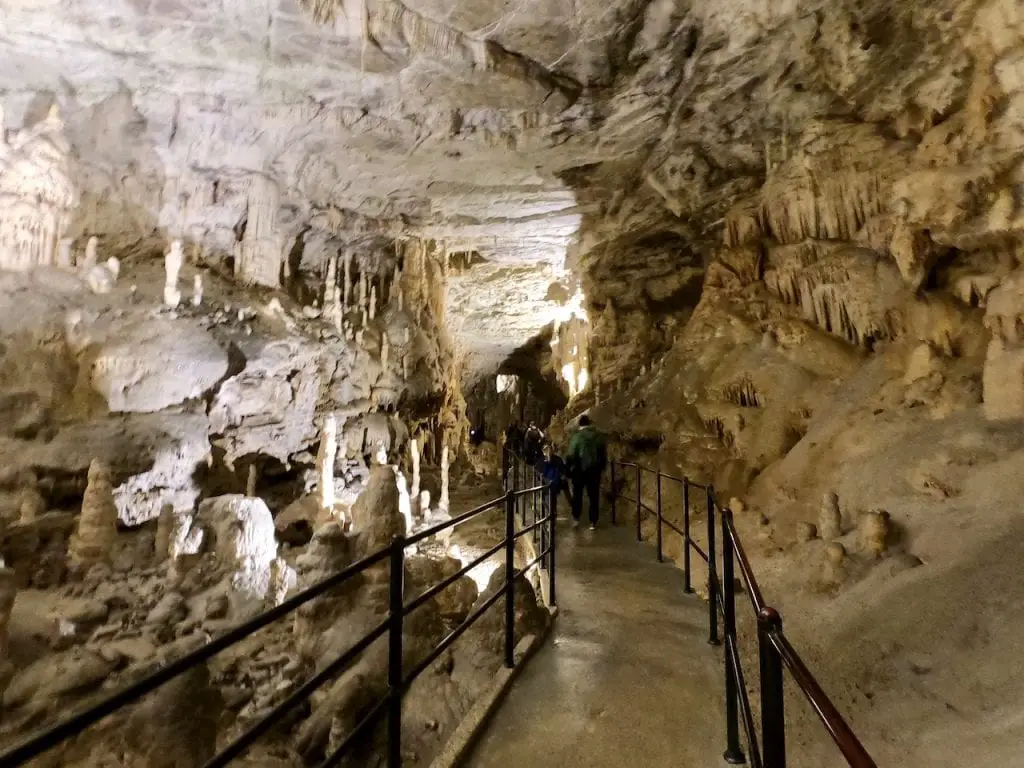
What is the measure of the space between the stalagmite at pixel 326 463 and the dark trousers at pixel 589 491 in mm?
5871

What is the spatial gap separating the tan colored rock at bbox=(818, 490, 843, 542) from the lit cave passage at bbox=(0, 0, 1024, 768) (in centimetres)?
3

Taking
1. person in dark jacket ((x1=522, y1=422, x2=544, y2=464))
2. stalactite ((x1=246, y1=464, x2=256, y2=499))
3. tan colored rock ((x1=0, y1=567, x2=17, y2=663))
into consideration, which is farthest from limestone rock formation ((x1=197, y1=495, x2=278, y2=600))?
person in dark jacket ((x1=522, y1=422, x2=544, y2=464))

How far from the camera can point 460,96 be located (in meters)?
9.08

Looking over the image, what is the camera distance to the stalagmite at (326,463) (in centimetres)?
1304

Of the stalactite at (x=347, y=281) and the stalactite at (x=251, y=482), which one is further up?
the stalactite at (x=347, y=281)

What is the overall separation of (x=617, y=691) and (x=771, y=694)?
7.23 feet

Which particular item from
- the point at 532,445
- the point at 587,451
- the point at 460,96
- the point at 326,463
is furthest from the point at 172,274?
the point at 587,451

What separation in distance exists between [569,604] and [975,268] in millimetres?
6197

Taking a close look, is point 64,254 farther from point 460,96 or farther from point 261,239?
point 460,96

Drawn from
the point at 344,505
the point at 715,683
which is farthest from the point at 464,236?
the point at 715,683

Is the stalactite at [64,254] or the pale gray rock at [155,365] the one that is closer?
the pale gray rock at [155,365]

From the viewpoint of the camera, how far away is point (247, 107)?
9961 mm

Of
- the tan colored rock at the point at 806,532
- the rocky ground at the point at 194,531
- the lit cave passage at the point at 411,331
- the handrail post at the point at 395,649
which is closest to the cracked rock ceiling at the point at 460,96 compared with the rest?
the lit cave passage at the point at 411,331

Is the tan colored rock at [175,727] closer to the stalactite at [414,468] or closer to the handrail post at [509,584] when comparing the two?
the handrail post at [509,584]
